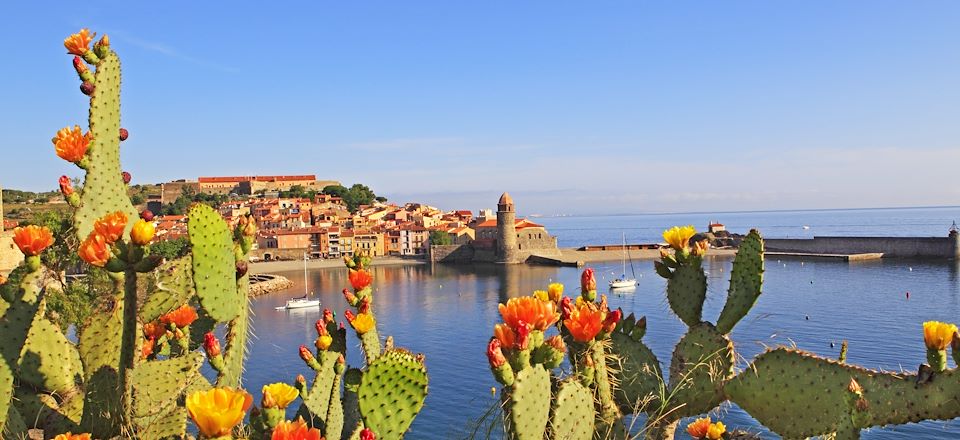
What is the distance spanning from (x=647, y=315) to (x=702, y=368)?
81.0ft

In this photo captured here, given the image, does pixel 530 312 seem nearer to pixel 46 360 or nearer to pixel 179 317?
pixel 179 317

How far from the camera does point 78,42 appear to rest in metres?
2.29

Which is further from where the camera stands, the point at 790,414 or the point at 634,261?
the point at 634,261

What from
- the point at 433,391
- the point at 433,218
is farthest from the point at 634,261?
the point at 433,391

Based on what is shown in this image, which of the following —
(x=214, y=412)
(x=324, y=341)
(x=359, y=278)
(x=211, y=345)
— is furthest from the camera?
(x=324, y=341)

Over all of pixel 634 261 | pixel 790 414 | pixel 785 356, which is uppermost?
pixel 785 356

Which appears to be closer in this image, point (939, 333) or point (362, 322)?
point (939, 333)

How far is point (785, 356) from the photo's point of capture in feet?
7.80

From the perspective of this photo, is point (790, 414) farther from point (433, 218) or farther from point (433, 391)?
point (433, 218)

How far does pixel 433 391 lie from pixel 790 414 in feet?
46.0

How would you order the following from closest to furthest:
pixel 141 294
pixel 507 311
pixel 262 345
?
pixel 507 311 → pixel 141 294 → pixel 262 345

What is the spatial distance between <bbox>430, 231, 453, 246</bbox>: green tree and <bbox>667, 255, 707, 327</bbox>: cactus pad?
177 ft

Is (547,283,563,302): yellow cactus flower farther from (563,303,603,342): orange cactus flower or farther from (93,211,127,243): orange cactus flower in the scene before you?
(93,211,127,243): orange cactus flower

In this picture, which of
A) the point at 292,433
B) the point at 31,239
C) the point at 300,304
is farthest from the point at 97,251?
the point at 300,304
